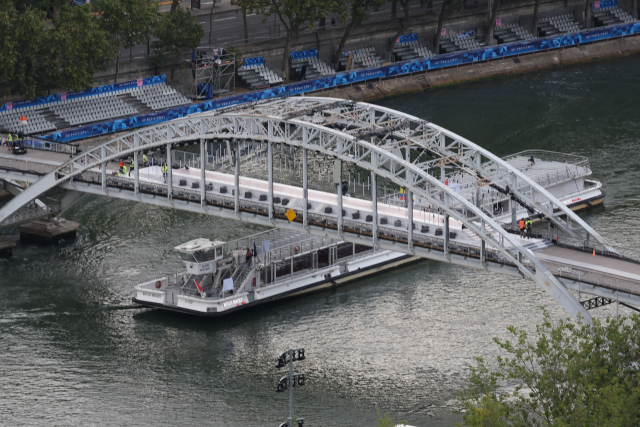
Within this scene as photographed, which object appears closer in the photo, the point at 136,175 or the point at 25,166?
the point at 136,175

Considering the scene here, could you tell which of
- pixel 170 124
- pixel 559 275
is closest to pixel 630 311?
pixel 559 275

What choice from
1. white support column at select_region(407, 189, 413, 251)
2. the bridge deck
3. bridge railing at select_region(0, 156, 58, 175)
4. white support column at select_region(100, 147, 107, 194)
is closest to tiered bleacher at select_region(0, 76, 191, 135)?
bridge railing at select_region(0, 156, 58, 175)

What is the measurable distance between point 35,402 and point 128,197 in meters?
31.9

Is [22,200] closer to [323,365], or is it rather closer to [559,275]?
[323,365]

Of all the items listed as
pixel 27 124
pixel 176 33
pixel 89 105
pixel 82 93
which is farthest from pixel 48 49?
pixel 176 33

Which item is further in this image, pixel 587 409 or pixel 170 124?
pixel 170 124

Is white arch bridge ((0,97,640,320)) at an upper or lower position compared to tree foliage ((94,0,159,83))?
lower

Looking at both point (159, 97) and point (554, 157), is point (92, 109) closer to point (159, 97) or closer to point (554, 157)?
point (159, 97)

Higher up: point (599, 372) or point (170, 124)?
point (170, 124)

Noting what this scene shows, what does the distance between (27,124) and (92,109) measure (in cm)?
1075

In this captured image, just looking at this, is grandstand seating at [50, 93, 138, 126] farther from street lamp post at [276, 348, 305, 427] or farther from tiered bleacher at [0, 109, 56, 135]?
street lamp post at [276, 348, 305, 427]

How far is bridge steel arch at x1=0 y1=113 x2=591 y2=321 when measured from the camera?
11119cm

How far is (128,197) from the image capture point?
139 m

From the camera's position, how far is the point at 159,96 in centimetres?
19712
